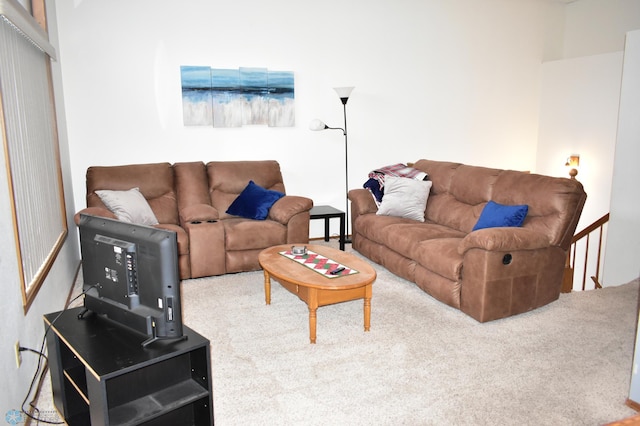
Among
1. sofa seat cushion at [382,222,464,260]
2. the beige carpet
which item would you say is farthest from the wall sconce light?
sofa seat cushion at [382,222,464,260]

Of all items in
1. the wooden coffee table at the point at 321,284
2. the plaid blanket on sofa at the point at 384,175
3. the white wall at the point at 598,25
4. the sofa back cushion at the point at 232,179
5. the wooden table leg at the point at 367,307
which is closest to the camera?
the wooden coffee table at the point at 321,284

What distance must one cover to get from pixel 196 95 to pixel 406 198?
2.43 m

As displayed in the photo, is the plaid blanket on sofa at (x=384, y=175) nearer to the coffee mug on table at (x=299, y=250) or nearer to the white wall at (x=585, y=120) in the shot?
the coffee mug on table at (x=299, y=250)

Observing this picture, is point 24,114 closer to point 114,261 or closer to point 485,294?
point 114,261

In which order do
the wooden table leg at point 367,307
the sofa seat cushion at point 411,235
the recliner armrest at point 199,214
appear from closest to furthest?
the wooden table leg at point 367,307, the sofa seat cushion at point 411,235, the recliner armrest at point 199,214

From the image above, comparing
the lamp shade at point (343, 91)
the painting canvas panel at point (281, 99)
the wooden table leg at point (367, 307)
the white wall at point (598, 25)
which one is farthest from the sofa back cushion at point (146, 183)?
the white wall at point (598, 25)

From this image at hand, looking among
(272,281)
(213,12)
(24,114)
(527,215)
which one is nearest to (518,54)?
(527,215)

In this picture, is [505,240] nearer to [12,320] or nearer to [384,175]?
[384,175]

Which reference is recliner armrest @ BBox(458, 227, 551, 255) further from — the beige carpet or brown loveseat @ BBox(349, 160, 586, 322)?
the beige carpet

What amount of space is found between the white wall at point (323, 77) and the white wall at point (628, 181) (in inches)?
77.7

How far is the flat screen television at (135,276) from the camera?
67.2 inches

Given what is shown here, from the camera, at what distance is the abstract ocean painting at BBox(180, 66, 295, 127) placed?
196 inches

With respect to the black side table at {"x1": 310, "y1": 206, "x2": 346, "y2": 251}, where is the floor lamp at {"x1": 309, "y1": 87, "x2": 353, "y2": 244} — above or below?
above

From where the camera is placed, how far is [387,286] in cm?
407
